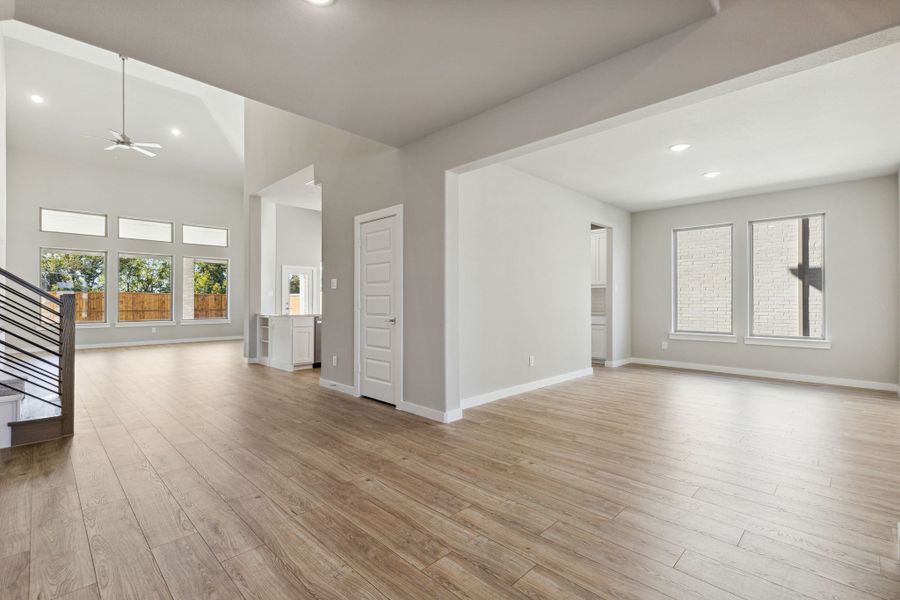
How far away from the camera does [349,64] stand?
105 inches

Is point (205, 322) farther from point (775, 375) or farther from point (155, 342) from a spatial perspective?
point (775, 375)

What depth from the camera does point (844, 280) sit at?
5422 mm

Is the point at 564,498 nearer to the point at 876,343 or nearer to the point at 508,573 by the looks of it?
the point at 508,573

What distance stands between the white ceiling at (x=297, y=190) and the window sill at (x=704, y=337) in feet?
20.2

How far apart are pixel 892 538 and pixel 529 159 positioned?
13.1 feet

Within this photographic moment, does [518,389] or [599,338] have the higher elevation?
[599,338]

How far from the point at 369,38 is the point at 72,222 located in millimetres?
10264

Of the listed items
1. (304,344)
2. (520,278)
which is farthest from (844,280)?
(304,344)

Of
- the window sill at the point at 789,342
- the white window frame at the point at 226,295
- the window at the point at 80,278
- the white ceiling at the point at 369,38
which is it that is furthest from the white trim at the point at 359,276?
the white window frame at the point at 226,295

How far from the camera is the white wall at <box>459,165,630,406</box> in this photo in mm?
4359

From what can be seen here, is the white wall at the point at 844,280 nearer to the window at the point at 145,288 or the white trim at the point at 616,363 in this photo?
the white trim at the point at 616,363

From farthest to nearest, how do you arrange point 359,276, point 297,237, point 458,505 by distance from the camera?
1. point 297,237
2. point 359,276
3. point 458,505

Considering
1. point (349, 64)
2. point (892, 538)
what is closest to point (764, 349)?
point (892, 538)

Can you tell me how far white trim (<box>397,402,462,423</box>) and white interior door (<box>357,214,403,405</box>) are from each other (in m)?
0.15
